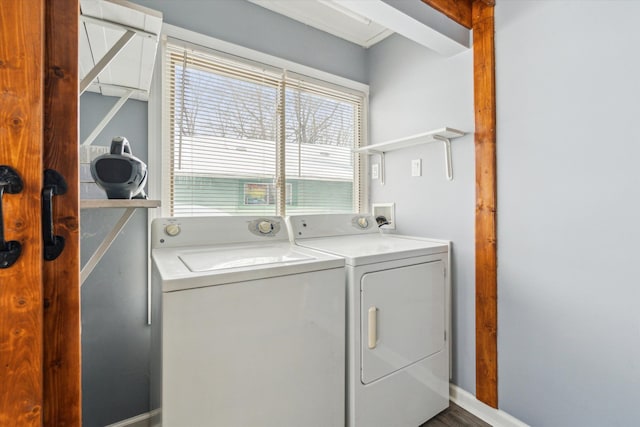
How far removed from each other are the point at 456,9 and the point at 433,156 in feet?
2.80

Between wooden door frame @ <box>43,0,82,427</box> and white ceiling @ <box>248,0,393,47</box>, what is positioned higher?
white ceiling @ <box>248,0,393,47</box>

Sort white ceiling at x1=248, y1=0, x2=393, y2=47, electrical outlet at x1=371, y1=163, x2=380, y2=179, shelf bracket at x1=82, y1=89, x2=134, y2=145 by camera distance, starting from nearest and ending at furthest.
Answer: shelf bracket at x1=82, y1=89, x2=134, y2=145 → white ceiling at x1=248, y1=0, x2=393, y2=47 → electrical outlet at x1=371, y1=163, x2=380, y2=179

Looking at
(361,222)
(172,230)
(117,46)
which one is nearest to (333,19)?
(361,222)

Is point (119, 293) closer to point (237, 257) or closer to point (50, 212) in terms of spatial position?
point (237, 257)

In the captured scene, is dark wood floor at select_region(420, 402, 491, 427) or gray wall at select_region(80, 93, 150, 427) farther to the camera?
dark wood floor at select_region(420, 402, 491, 427)

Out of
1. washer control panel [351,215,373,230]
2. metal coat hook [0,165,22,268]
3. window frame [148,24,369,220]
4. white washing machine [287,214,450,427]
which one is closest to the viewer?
metal coat hook [0,165,22,268]

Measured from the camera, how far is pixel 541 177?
1.45 meters

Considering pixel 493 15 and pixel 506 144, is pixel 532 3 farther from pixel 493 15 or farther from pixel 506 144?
pixel 506 144

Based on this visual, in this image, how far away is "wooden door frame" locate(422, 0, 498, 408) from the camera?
5.35 feet

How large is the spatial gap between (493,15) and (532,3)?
0.20 m

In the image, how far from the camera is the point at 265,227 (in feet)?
5.85

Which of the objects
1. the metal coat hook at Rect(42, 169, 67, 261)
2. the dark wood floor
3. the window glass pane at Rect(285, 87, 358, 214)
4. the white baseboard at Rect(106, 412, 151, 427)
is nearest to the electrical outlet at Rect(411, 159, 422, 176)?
the window glass pane at Rect(285, 87, 358, 214)

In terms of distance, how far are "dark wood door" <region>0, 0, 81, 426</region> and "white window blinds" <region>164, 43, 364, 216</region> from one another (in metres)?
1.02

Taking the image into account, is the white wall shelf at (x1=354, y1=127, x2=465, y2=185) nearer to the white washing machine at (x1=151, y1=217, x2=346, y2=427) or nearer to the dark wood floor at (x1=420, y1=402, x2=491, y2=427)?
the white washing machine at (x1=151, y1=217, x2=346, y2=427)
